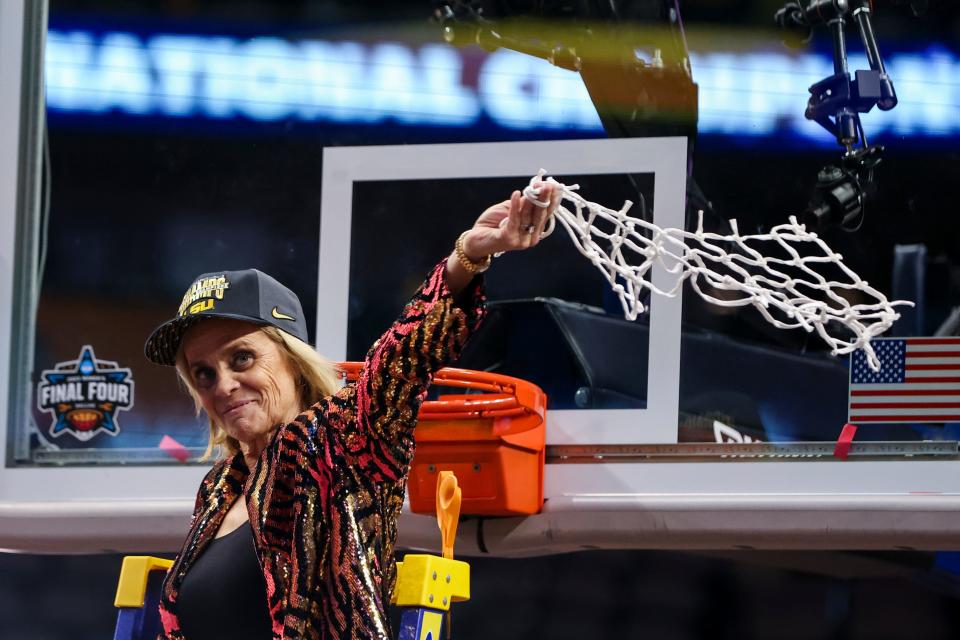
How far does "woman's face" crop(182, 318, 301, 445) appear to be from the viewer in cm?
161

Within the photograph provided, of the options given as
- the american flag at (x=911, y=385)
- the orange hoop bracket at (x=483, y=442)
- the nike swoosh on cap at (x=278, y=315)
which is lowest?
the orange hoop bracket at (x=483, y=442)

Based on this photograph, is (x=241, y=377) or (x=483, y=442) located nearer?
(x=241, y=377)

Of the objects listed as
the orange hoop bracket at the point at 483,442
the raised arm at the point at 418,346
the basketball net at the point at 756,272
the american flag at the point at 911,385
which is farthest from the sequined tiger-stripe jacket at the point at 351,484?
the american flag at the point at 911,385

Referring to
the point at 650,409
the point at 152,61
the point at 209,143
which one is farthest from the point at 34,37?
the point at 650,409

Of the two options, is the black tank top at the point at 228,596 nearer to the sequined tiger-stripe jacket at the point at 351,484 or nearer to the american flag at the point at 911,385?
the sequined tiger-stripe jacket at the point at 351,484

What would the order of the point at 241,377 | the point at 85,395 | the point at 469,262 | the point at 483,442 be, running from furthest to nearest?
the point at 85,395, the point at 483,442, the point at 241,377, the point at 469,262

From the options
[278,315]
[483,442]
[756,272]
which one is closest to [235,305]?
[278,315]

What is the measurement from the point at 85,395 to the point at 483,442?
35.2 inches

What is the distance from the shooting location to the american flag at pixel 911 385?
2.36 m

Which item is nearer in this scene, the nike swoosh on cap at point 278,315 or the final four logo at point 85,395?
the nike swoosh on cap at point 278,315

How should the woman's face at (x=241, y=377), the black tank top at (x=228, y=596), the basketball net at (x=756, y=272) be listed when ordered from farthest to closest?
the basketball net at (x=756, y=272)
the woman's face at (x=241, y=377)
the black tank top at (x=228, y=596)

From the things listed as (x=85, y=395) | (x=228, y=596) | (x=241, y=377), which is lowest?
(x=228, y=596)

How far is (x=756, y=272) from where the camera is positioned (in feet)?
7.93

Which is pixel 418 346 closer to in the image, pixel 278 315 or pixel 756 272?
pixel 278 315
